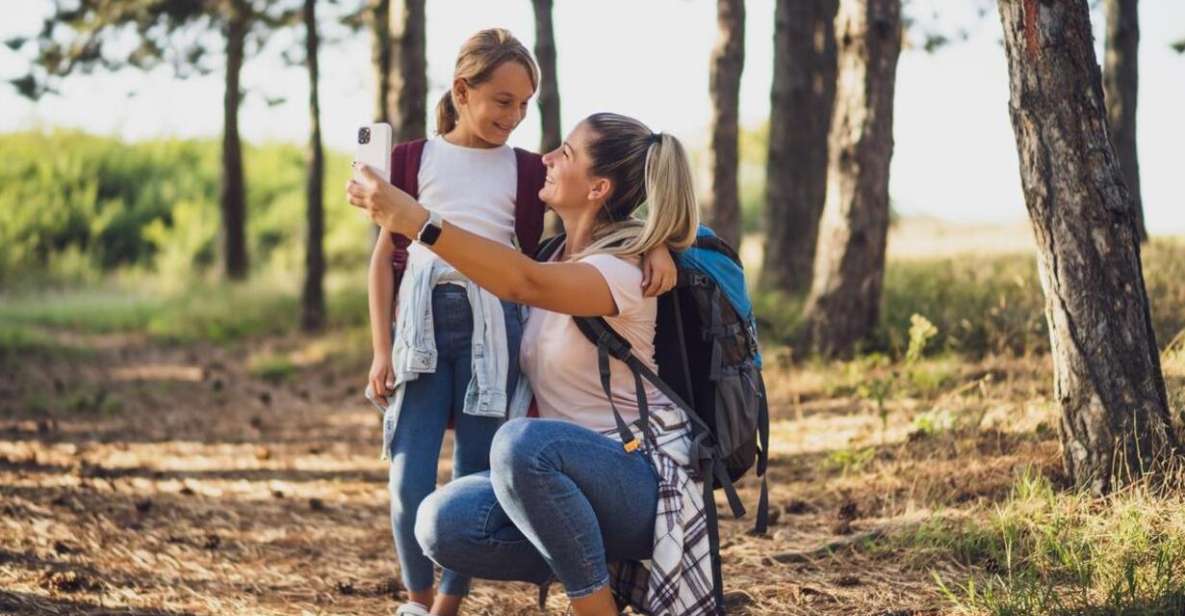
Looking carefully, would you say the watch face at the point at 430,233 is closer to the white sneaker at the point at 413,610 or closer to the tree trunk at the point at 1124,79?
the white sneaker at the point at 413,610

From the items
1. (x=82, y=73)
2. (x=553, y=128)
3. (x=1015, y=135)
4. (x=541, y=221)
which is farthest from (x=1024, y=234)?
(x=541, y=221)

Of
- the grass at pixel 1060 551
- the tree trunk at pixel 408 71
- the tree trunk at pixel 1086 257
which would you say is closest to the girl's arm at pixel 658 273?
the grass at pixel 1060 551

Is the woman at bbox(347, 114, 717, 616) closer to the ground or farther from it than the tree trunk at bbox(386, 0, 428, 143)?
closer to the ground

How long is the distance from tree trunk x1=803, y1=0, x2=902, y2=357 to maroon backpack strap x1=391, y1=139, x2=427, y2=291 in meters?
5.02

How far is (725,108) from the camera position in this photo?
11.2 m

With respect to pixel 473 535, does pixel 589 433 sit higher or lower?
higher

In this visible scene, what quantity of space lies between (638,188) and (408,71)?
7.87m

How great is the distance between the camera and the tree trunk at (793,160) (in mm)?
11492

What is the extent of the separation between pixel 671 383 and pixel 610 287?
1.15 feet

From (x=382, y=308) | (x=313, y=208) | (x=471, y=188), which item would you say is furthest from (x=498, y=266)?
(x=313, y=208)

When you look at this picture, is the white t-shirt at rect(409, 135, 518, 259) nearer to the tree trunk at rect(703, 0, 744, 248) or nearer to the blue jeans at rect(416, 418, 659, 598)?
the blue jeans at rect(416, 418, 659, 598)

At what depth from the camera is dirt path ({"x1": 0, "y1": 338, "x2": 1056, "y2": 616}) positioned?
4.95 metres

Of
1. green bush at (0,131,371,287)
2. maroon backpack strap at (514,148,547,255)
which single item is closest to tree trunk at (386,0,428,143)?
maroon backpack strap at (514,148,547,255)

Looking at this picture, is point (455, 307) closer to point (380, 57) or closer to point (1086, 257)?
point (1086, 257)
